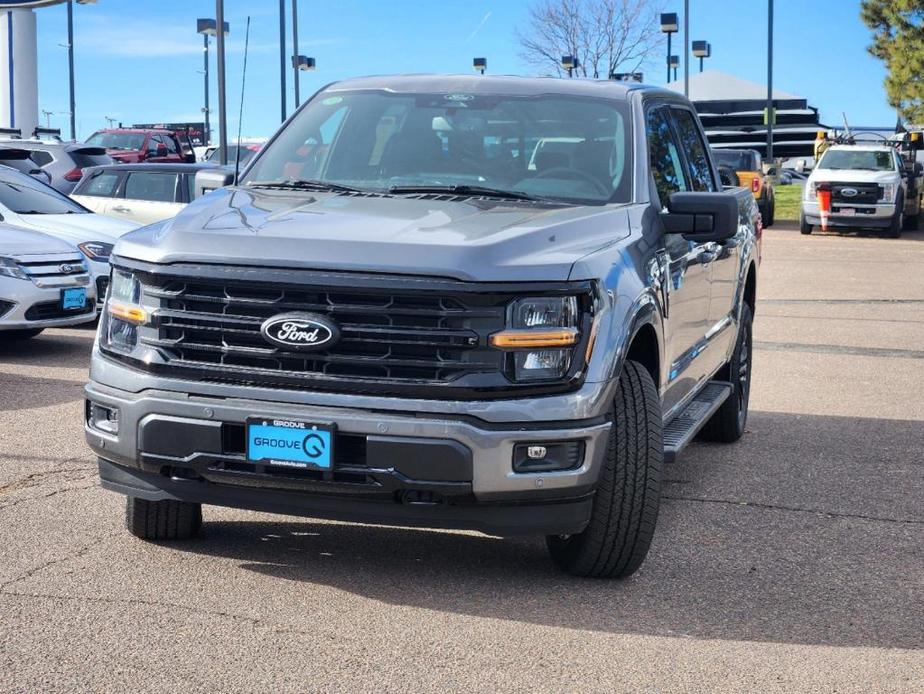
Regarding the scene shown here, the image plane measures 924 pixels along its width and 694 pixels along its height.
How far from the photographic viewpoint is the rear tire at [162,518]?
5516mm

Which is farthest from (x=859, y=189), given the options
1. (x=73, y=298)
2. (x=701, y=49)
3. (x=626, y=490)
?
(x=701, y=49)

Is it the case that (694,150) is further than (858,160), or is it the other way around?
(858,160)

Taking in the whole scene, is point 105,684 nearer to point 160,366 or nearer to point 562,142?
point 160,366

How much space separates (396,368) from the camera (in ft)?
15.4

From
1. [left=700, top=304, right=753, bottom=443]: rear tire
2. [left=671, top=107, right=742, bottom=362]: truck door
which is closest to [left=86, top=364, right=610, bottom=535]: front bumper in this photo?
[left=671, top=107, right=742, bottom=362]: truck door

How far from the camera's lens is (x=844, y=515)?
6430mm

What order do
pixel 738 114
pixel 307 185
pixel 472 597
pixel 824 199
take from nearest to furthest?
1. pixel 472 597
2. pixel 307 185
3. pixel 824 199
4. pixel 738 114

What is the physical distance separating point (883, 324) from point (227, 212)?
10686 millimetres

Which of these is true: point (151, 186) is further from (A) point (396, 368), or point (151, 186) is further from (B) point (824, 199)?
(B) point (824, 199)

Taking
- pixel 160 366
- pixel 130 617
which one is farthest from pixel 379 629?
pixel 160 366

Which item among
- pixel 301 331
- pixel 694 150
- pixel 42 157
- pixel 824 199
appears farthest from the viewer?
pixel 824 199

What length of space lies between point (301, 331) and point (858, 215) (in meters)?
27.4

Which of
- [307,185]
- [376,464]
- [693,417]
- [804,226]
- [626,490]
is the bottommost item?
[804,226]

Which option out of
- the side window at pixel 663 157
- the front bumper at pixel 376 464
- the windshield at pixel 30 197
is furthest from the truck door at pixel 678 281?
the windshield at pixel 30 197
